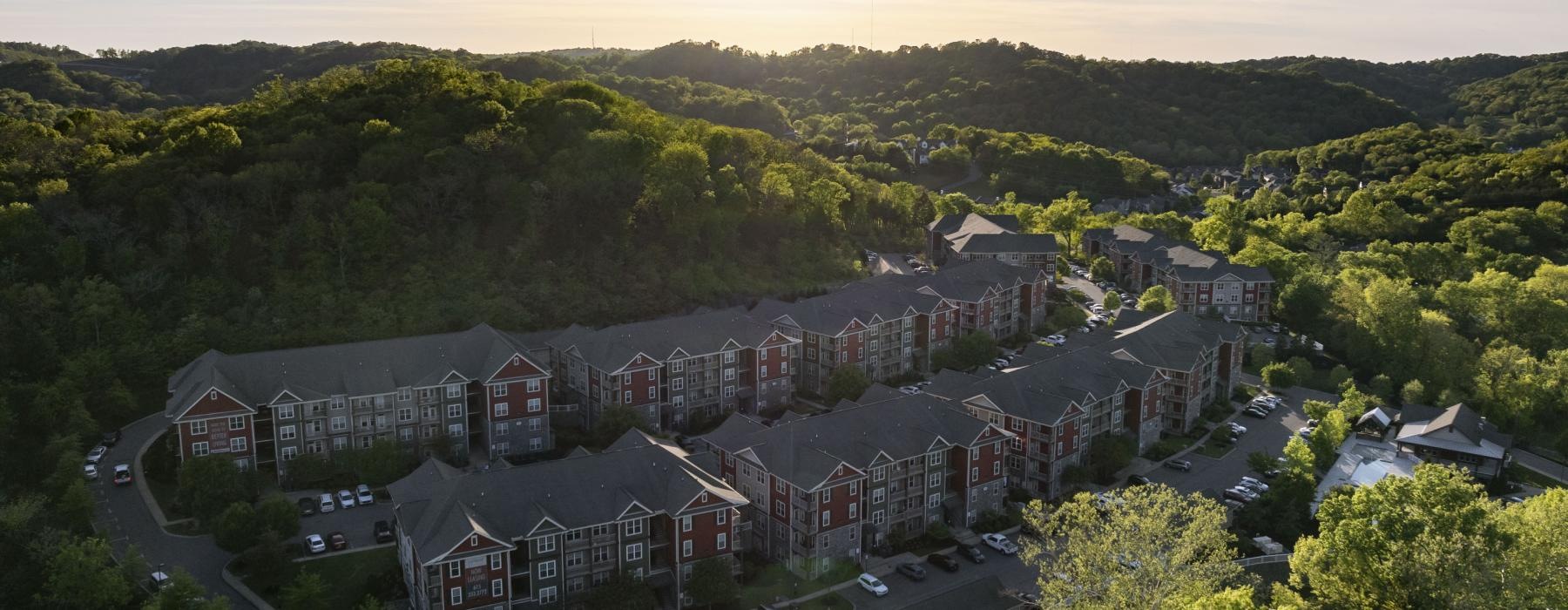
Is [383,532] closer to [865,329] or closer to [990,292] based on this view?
[865,329]

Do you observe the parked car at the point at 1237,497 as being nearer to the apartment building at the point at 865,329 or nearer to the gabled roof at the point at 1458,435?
the gabled roof at the point at 1458,435

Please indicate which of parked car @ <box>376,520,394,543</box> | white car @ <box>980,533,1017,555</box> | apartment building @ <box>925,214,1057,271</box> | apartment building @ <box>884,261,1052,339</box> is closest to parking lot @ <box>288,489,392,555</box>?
parked car @ <box>376,520,394,543</box>

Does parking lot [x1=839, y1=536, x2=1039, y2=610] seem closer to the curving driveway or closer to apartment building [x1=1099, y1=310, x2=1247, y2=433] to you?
apartment building [x1=1099, y1=310, x2=1247, y2=433]

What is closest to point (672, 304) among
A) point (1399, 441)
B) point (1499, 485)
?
point (1399, 441)

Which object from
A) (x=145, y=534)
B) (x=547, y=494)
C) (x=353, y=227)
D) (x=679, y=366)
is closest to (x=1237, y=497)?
(x=679, y=366)

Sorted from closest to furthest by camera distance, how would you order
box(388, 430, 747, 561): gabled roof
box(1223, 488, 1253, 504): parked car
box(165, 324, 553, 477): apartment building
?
box(388, 430, 747, 561): gabled roof
box(165, 324, 553, 477): apartment building
box(1223, 488, 1253, 504): parked car
